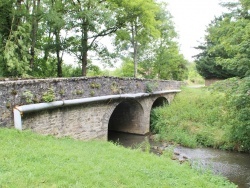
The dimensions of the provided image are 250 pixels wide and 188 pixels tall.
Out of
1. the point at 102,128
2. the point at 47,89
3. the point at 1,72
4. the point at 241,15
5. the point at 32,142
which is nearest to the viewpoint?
the point at 32,142

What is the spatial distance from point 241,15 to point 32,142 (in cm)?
1028

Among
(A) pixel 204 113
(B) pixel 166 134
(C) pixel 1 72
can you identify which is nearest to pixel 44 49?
(C) pixel 1 72

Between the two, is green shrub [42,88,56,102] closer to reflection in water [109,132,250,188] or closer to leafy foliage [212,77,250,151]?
leafy foliage [212,77,250,151]

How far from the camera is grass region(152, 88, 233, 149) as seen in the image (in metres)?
15.3

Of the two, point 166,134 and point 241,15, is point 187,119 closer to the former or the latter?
point 166,134

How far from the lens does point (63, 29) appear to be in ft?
66.9

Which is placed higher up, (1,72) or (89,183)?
(1,72)

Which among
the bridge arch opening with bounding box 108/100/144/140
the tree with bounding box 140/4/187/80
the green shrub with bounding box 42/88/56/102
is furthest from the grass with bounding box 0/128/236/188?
the tree with bounding box 140/4/187/80

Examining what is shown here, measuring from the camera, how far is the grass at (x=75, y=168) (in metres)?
5.30

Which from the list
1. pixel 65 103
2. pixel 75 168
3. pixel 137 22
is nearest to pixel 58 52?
pixel 137 22

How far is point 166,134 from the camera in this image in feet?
55.7

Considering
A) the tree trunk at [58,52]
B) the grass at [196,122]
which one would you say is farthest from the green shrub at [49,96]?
the tree trunk at [58,52]

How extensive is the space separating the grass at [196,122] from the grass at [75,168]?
22.9ft

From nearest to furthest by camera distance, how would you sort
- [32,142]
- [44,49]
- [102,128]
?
[32,142] → [102,128] → [44,49]
